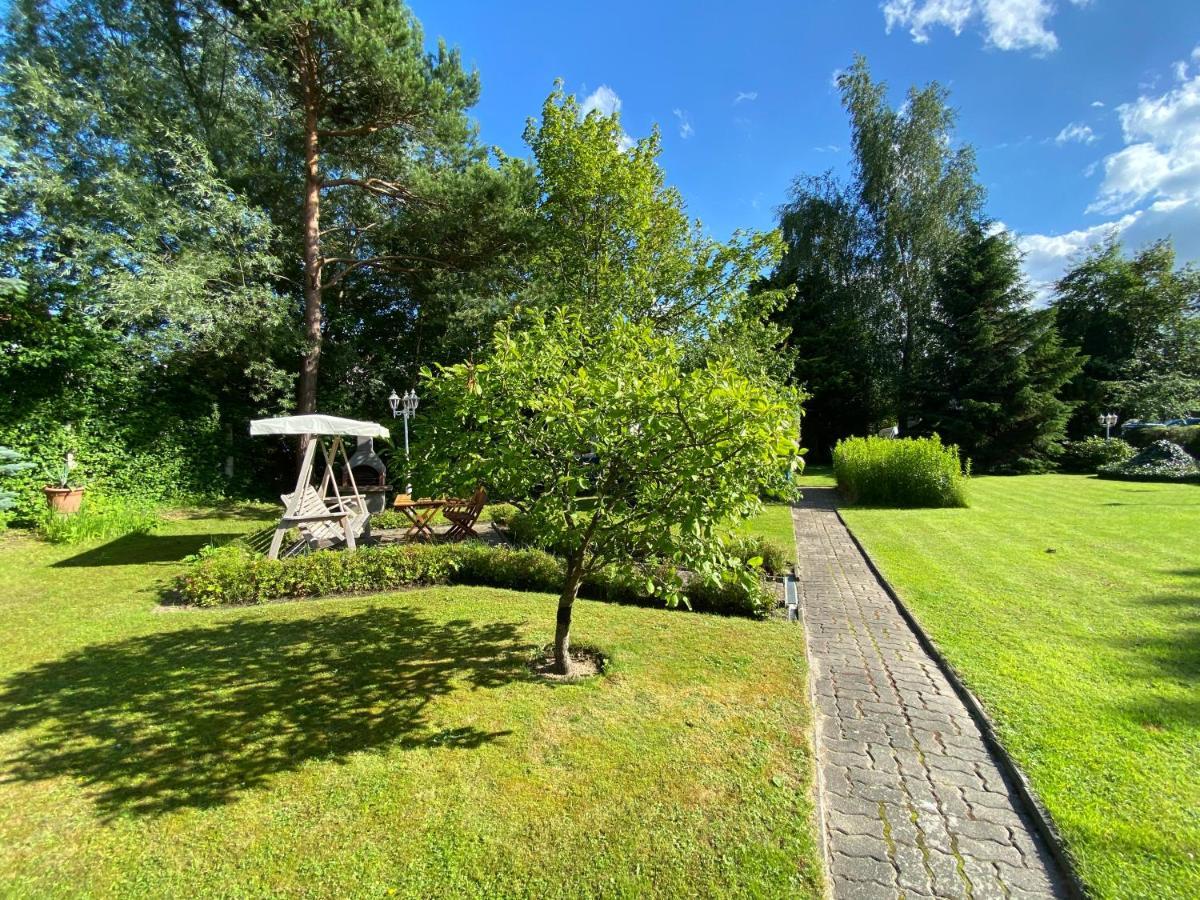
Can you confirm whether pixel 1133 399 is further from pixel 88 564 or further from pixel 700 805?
pixel 88 564

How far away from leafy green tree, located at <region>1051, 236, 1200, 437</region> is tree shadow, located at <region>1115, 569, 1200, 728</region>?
27881 millimetres

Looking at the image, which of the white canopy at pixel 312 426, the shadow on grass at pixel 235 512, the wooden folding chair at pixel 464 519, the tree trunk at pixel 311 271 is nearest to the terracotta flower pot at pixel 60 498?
the shadow on grass at pixel 235 512

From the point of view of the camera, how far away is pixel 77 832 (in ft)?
8.20

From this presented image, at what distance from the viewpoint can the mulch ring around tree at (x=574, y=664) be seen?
408cm

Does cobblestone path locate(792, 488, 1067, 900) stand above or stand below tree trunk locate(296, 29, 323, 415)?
below

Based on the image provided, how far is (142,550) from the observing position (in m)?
8.30

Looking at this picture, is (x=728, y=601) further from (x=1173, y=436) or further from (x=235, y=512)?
Result: (x=1173, y=436)

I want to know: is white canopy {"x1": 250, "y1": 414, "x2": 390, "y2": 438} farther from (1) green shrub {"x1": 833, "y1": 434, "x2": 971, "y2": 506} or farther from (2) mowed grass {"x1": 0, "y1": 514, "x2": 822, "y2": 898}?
(1) green shrub {"x1": 833, "y1": 434, "x2": 971, "y2": 506}

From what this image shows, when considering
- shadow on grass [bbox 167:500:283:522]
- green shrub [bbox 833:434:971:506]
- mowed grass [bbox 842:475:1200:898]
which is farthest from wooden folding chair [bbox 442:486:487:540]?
green shrub [bbox 833:434:971:506]

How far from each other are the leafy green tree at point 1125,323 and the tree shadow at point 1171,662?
27.9 meters

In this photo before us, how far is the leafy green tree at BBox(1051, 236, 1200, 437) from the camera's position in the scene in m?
26.7

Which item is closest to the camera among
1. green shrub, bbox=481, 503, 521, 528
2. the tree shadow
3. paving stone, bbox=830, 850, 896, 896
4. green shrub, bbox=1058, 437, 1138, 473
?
paving stone, bbox=830, 850, 896, 896

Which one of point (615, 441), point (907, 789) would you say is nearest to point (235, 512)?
point (615, 441)

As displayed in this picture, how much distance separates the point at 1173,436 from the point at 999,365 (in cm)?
686
